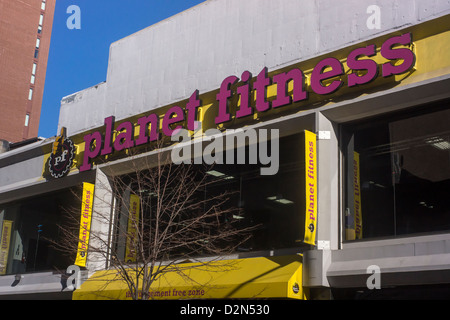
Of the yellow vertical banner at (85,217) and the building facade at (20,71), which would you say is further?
the building facade at (20,71)

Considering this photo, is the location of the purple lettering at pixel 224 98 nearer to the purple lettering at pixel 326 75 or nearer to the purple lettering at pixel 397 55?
the purple lettering at pixel 326 75

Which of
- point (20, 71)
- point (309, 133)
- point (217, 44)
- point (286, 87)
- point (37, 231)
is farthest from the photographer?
point (20, 71)

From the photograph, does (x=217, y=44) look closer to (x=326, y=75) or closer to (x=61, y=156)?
(x=326, y=75)

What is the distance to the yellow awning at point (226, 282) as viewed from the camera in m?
13.6

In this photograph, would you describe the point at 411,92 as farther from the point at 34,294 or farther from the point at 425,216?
the point at 34,294

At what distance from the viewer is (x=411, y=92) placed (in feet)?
44.4

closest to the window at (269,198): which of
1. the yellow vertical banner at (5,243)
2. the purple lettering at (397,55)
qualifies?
the purple lettering at (397,55)

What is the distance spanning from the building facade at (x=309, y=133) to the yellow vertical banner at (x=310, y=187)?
0.04 metres

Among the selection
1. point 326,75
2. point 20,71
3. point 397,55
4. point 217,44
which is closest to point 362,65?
point 397,55

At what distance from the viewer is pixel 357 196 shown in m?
14.6

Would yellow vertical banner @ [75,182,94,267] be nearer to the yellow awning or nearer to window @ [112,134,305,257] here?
the yellow awning

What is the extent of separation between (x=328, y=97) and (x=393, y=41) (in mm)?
2123

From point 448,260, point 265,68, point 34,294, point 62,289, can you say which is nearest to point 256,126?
point 265,68

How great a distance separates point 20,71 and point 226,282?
6305 centimetres
